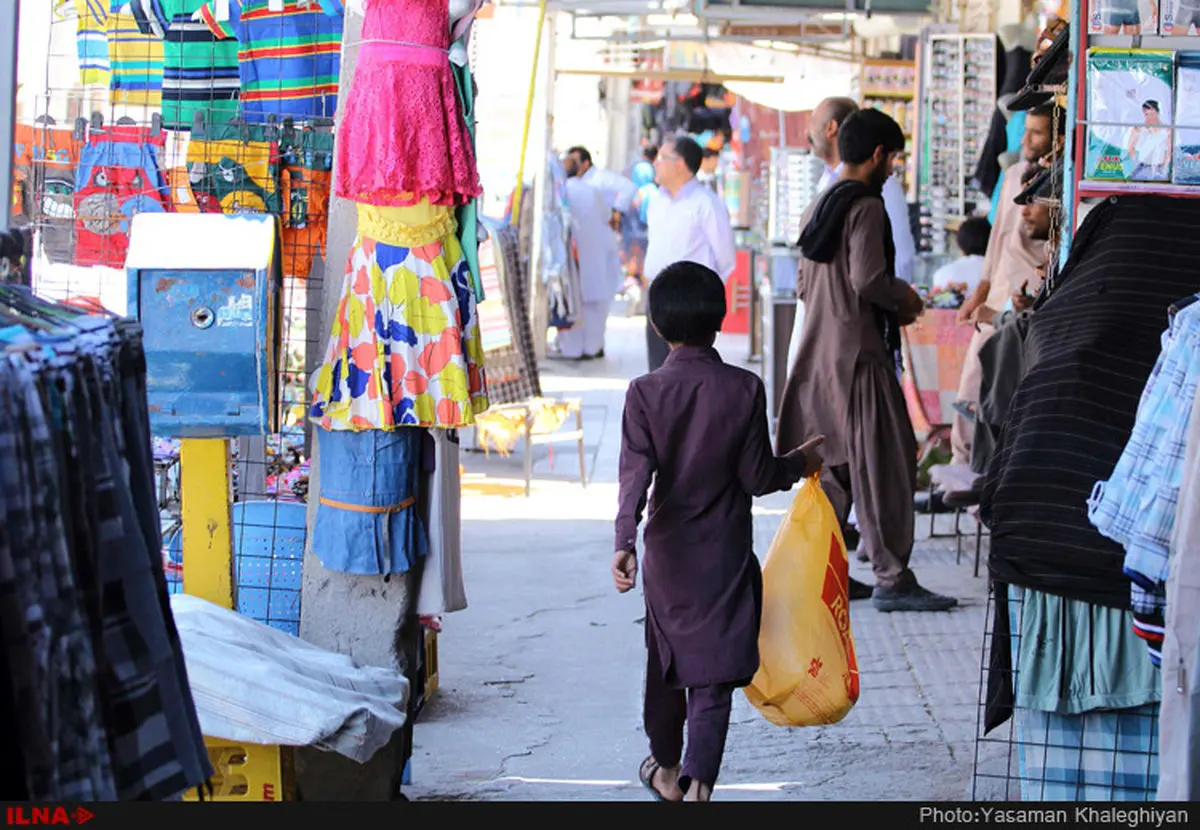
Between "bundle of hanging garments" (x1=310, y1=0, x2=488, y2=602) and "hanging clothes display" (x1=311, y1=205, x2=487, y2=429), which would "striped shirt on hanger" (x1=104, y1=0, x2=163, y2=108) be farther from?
"hanging clothes display" (x1=311, y1=205, x2=487, y2=429)

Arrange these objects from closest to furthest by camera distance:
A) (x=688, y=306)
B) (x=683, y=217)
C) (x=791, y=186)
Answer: (x=688, y=306)
(x=683, y=217)
(x=791, y=186)

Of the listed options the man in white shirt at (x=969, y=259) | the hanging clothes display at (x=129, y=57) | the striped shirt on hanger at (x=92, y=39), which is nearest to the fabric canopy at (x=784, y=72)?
the man in white shirt at (x=969, y=259)

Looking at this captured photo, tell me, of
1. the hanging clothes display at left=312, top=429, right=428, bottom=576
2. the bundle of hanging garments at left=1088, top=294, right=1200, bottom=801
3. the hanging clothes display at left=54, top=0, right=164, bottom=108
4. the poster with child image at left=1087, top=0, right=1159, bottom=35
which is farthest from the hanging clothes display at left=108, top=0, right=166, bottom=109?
the bundle of hanging garments at left=1088, top=294, right=1200, bottom=801

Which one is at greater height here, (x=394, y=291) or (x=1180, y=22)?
(x=1180, y=22)

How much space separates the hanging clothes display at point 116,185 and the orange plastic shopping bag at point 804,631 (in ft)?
7.71

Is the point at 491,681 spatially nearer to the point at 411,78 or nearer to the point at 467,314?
the point at 467,314

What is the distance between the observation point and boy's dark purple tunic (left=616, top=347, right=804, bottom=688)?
4348 mm

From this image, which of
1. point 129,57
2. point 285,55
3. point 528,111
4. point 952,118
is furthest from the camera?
point 528,111

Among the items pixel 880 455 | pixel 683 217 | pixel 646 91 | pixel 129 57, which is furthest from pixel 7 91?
pixel 646 91

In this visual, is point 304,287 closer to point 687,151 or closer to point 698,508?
point 698,508

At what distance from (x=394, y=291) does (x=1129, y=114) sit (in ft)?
6.74

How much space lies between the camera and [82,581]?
8.00 ft

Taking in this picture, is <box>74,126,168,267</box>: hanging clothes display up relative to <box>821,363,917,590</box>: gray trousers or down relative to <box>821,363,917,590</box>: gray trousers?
up

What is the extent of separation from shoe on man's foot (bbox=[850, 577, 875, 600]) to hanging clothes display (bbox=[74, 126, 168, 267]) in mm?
3539
